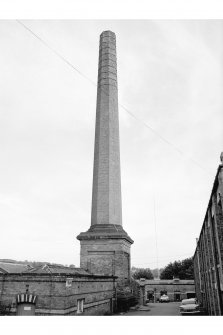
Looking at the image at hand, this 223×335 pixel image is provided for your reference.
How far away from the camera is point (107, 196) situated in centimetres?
2047

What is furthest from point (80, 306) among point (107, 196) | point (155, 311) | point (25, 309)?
point (155, 311)

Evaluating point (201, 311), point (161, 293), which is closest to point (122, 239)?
point (201, 311)

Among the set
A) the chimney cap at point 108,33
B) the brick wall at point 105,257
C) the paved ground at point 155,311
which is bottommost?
the paved ground at point 155,311

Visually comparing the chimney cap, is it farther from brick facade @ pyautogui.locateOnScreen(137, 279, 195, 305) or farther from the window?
brick facade @ pyautogui.locateOnScreen(137, 279, 195, 305)

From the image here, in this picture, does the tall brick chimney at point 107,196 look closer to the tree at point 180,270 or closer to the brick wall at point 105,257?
the brick wall at point 105,257

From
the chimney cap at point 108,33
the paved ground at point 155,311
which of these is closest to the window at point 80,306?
the paved ground at point 155,311

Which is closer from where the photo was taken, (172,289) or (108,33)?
(108,33)

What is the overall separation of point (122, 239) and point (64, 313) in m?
8.05

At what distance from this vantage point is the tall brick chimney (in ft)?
63.4

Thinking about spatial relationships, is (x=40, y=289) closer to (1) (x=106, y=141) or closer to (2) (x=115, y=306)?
(2) (x=115, y=306)

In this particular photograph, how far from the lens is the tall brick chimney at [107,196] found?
19328 mm

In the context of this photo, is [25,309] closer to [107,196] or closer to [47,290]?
[47,290]

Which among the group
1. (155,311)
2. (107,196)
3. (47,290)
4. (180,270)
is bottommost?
(155,311)

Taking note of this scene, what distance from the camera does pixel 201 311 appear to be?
19500mm
